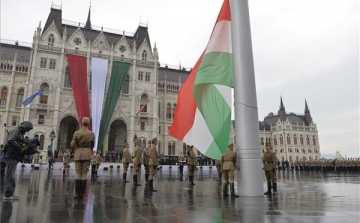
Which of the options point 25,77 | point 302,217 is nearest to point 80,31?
point 25,77

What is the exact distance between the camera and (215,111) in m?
9.87

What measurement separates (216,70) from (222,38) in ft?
4.48

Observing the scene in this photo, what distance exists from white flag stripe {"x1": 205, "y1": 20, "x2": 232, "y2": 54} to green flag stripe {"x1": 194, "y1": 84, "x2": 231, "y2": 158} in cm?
152

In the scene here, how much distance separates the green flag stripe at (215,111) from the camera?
944 cm

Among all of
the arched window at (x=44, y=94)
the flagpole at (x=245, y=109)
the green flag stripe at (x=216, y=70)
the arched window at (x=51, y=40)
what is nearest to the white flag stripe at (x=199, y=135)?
the green flag stripe at (x=216, y=70)

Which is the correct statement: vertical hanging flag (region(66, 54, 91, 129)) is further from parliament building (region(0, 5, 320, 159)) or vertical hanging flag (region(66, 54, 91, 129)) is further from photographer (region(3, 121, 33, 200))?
photographer (region(3, 121, 33, 200))

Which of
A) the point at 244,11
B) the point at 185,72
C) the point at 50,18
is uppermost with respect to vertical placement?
the point at 50,18

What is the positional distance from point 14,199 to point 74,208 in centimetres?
196

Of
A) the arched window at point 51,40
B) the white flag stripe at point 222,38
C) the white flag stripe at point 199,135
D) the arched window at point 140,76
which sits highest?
the arched window at point 51,40

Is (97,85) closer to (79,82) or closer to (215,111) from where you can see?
(79,82)

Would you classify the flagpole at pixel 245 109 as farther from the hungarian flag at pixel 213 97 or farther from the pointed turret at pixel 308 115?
the pointed turret at pixel 308 115

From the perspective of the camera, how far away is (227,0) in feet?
33.6

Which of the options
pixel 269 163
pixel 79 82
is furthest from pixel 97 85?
pixel 269 163

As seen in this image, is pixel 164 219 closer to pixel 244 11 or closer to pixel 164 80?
pixel 244 11
